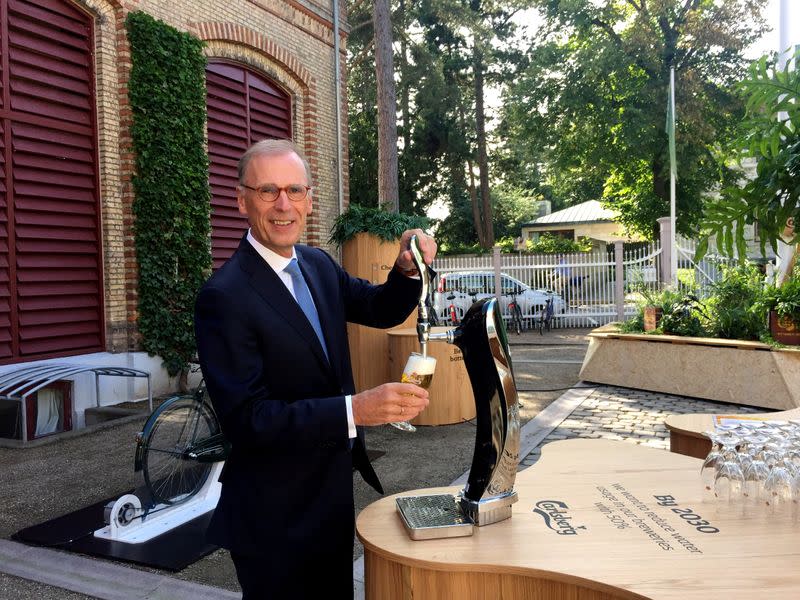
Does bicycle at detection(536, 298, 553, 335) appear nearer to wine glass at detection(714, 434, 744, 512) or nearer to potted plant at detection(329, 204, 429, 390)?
potted plant at detection(329, 204, 429, 390)

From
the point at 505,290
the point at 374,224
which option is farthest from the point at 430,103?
the point at 374,224

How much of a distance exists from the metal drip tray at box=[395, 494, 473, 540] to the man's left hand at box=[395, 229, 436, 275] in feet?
2.37

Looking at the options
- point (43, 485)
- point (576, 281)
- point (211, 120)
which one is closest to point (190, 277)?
point (211, 120)

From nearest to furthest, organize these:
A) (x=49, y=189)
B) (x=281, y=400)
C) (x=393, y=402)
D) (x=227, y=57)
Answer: (x=393, y=402) → (x=281, y=400) → (x=49, y=189) → (x=227, y=57)

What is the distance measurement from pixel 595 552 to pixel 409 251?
1.01 metres

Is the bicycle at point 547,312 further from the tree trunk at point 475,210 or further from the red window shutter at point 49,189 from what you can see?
the tree trunk at point 475,210

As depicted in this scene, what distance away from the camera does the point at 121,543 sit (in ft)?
12.8

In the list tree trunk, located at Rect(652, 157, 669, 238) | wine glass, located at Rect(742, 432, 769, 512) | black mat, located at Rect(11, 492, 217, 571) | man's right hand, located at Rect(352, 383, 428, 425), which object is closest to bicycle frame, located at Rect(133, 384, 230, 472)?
black mat, located at Rect(11, 492, 217, 571)

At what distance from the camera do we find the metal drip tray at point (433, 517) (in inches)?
71.0

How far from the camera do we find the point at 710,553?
1687 mm

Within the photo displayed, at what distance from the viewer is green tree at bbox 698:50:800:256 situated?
6.13ft

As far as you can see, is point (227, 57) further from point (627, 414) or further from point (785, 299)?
point (785, 299)

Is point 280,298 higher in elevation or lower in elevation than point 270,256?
lower

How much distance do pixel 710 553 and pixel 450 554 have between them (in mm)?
657
